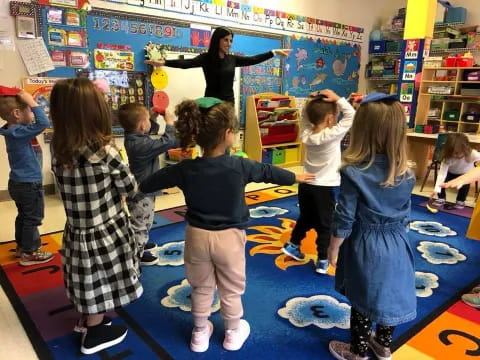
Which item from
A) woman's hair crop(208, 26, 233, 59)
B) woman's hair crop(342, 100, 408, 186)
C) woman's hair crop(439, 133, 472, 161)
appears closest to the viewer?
woman's hair crop(342, 100, 408, 186)

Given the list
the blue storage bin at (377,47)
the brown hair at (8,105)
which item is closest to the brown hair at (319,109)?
the brown hair at (8,105)

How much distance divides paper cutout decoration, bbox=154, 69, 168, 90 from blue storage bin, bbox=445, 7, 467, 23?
458 centimetres

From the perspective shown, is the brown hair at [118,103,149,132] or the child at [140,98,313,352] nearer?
the child at [140,98,313,352]

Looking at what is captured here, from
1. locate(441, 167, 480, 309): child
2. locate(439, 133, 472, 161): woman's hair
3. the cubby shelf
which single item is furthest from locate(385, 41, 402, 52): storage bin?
locate(441, 167, 480, 309): child

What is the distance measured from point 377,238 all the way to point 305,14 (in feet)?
17.7

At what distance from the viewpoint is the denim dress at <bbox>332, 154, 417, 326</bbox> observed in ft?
4.92

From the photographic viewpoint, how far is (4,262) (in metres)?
2.64

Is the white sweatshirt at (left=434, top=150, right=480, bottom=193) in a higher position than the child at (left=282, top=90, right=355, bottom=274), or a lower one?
lower

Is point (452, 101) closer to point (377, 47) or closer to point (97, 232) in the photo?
point (377, 47)

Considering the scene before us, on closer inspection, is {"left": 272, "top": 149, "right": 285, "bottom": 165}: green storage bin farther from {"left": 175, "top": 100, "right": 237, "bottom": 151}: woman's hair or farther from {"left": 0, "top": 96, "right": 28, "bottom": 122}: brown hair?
{"left": 175, "top": 100, "right": 237, "bottom": 151}: woman's hair

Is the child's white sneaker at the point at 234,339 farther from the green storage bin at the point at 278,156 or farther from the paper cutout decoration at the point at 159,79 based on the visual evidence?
the green storage bin at the point at 278,156

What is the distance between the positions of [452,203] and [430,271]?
1.85 m

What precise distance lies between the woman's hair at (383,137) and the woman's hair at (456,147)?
2803mm

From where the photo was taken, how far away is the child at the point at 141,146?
7.20 feet
